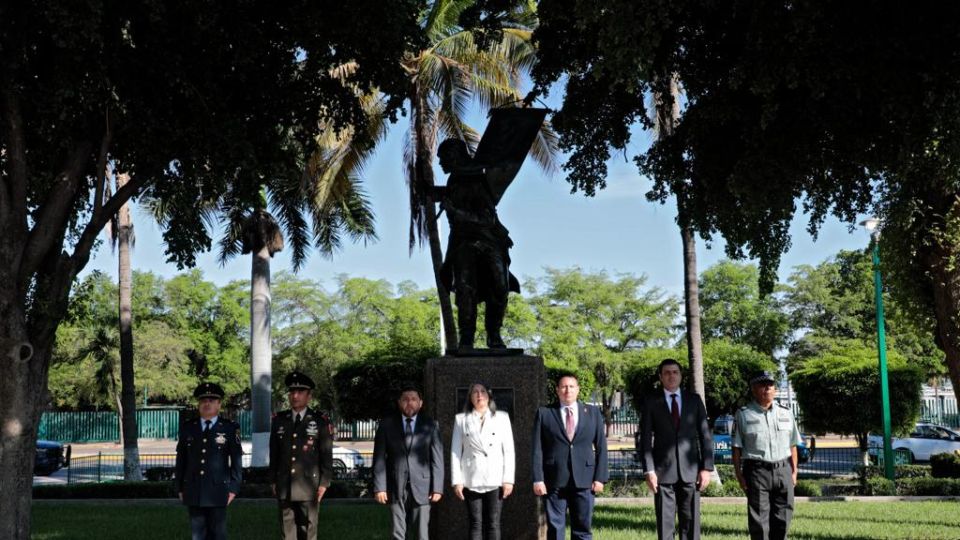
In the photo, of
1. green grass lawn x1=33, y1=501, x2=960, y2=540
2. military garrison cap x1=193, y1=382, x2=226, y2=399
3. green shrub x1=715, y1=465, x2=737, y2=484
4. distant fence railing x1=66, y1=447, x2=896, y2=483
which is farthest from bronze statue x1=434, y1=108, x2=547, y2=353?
green shrub x1=715, y1=465, x2=737, y2=484

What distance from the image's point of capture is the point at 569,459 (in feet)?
25.6

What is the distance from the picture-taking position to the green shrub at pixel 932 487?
1838 cm

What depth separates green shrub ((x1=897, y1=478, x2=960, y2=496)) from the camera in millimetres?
18375

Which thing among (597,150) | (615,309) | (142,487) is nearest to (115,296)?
(615,309)

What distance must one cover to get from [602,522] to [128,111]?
819cm

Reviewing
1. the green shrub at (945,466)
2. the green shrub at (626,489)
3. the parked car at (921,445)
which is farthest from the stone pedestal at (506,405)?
the parked car at (921,445)

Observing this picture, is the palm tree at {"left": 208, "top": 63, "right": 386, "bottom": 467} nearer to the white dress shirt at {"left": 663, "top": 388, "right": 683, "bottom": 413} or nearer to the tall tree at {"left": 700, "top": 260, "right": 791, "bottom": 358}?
the white dress shirt at {"left": 663, "top": 388, "right": 683, "bottom": 413}

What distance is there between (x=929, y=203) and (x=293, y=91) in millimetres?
7709

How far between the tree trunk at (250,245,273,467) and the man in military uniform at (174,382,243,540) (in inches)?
548

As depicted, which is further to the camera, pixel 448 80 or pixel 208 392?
pixel 448 80

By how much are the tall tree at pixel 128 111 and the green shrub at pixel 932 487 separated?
44.9 ft

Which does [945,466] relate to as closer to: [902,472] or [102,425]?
[902,472]

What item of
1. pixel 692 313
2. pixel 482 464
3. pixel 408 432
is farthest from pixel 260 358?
pixel 482 464

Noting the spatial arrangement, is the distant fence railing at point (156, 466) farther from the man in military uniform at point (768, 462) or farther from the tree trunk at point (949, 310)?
the tree trunk at point (949, 310)
